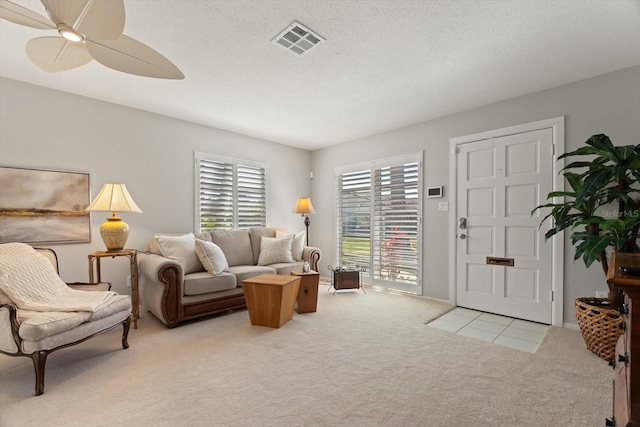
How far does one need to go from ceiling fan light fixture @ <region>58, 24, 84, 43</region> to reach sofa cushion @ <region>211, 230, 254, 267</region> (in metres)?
2.88

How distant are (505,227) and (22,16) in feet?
14.0

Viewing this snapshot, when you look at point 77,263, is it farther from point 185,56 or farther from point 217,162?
point 185,56

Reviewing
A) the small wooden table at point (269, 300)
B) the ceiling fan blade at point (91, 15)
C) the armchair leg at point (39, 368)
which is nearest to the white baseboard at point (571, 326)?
the small wooden table at point (269, 300)

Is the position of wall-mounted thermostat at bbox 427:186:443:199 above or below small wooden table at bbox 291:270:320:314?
above

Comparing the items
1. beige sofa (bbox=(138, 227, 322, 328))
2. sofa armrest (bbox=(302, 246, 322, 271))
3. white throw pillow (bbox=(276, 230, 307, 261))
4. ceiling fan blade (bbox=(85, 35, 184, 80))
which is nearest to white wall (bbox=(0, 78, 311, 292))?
beige sofa (bbox=(138, 227, 322, 328))

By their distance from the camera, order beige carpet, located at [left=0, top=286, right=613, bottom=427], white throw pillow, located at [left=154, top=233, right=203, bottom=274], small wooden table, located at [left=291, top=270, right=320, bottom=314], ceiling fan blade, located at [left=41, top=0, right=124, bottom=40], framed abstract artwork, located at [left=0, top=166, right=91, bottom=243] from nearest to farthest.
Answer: ceiling fan blade, located at [left=41, top=0, right=124, bottom=40] < beige carpet, located at [left=0, top=286, right=613, bottom=427] < framed abstract artwork, located at [left=0, top=166, right=91, bottom=243] < white throw pillow, located at [left=154, top=233, right=203, bottom=274] < small wooden table, located at [left=291, top=270, right=320, bottom=314]

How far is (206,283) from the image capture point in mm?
3289

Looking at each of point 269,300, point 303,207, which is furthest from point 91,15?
point 303,207

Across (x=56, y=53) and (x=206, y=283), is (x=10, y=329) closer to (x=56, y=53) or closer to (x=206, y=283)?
(x=206, y=283)

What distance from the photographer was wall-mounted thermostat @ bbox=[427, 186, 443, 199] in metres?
4.02

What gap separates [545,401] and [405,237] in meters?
2.71

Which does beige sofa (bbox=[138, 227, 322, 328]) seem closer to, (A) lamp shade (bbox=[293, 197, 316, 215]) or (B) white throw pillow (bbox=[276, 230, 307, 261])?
(B) white throw pillow (bbox=[276, 230, 307, 261])

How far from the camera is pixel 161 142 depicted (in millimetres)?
3932

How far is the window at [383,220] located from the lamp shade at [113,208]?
3.28 meters
